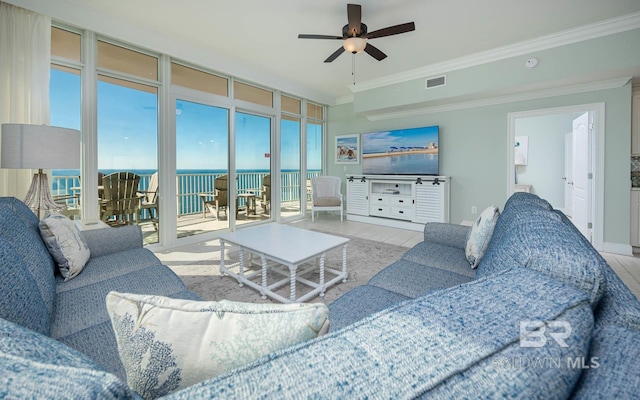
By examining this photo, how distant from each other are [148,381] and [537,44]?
4.92m

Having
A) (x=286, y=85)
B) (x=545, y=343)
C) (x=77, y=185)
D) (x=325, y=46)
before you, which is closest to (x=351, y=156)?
(x=286, y=85)

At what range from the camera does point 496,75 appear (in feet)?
12.9

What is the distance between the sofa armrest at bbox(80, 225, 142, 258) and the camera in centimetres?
206

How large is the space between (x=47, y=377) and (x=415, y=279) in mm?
1660

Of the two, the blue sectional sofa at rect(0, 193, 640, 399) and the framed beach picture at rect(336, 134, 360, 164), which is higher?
the framed beach picture at rect(336, 134, 360, 164)

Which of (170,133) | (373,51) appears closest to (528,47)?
(373,51)

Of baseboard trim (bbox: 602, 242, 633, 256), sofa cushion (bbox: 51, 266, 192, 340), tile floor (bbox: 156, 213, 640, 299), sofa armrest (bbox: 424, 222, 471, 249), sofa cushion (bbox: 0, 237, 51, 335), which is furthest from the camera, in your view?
baseboard trim (bbox: 602, 242, 633, 256)

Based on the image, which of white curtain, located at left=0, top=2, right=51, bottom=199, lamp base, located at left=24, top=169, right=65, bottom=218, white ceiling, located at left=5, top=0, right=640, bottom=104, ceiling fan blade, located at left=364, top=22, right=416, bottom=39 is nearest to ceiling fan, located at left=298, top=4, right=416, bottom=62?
ceiling fan blade, located at left=364, top=22, right=416, bottom=39

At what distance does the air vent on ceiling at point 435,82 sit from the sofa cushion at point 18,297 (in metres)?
4.95

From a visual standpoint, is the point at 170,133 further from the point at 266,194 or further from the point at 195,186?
the point at 266,194

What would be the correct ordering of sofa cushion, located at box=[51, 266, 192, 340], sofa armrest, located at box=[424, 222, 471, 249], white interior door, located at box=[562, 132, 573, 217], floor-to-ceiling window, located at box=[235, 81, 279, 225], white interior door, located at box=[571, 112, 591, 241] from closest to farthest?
sofa cushion, located at box=[51, 266, 192, 340] < sofa armrest, located at box=[424, 222, 471, 249] < white interior door, located at box=[571, 112, 591, 241] < floor-to-ceiling window, located at box=[235, 81, 279, 225] < white interior door, located at box=[562, 132, 573, 217]

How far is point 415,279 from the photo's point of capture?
169cm

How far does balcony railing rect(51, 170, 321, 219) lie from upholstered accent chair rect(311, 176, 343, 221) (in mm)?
335

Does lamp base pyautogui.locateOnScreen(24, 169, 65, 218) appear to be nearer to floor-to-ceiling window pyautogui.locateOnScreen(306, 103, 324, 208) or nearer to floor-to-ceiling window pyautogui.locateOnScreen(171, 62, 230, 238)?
floor-to-ceiling window pyautogui.locateOnScreen(171, 62, 230, 238)
